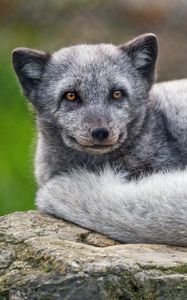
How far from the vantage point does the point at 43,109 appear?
620 centimetres

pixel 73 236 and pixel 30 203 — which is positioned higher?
pixel 73 236

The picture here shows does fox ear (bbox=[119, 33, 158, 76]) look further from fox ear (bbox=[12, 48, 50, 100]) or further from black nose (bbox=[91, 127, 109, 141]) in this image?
black nose (bbox=[91, 127, 109, 141])

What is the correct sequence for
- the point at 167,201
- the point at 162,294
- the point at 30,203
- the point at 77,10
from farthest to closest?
the point at 77,10 → the point at 30,203 → the point at 167,201 → the point at 162,294

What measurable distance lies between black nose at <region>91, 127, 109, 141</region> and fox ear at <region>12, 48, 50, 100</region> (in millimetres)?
754

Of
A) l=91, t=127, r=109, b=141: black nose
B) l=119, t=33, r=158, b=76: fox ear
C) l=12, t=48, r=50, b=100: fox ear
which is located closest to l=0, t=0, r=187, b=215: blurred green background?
l=12, t=48, r=50, b=100: fox ear

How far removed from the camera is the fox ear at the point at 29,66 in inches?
243

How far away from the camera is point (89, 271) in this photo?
4.55 metres

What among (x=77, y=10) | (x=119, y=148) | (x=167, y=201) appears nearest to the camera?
(x=167, y=201)

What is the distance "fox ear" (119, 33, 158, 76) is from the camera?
6.23 metres

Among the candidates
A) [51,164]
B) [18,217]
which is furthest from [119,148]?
[18,217]

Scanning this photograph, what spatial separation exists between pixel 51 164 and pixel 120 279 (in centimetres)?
178

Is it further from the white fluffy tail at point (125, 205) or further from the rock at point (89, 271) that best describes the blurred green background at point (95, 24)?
the rock at point (89, 271)

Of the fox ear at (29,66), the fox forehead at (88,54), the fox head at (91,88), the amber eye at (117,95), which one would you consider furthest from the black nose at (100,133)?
the fox ear at (29,66)

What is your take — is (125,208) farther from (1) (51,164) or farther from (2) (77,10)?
(2) (77,10)
